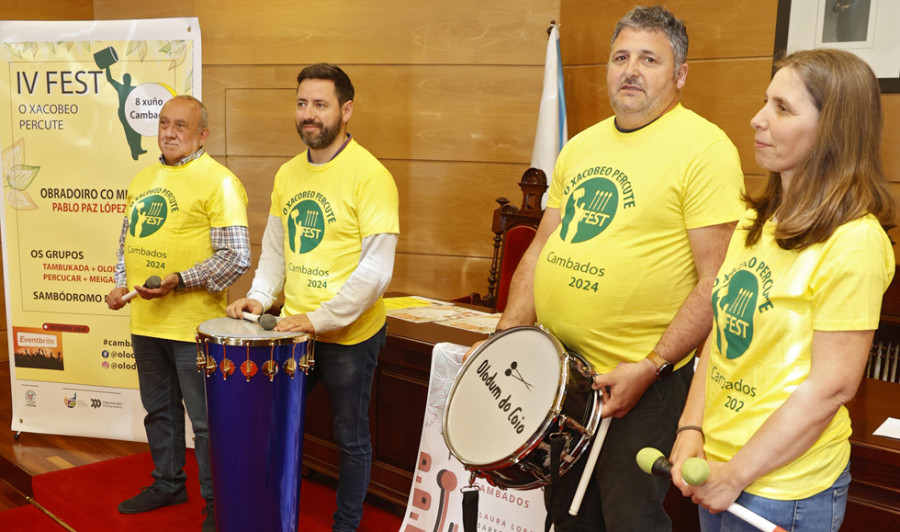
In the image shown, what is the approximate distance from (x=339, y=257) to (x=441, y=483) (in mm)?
844

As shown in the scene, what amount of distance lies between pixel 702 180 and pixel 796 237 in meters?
0.39

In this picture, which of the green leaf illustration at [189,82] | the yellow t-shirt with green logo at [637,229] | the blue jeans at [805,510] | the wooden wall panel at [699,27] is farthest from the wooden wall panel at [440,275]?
the blue jeans at [805,510]

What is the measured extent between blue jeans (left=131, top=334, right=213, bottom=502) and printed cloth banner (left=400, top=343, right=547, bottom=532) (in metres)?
0.76

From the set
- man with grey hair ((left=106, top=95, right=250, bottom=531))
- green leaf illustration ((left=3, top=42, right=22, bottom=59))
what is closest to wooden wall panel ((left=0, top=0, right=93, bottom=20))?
green leaf illustration ((left=3, top=42, right=22, bottom=59))

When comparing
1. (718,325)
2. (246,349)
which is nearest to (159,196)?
(246,349)

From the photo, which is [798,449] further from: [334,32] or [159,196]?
[334,32]

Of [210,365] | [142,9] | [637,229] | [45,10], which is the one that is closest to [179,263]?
[210,365]

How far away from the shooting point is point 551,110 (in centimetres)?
405

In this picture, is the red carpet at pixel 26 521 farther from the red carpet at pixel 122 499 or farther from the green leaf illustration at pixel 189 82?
the green leaf illustration at pixel 189 82

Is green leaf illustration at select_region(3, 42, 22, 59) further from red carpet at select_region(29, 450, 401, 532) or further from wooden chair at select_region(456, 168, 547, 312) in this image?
wooden chair at select_region(456, 168, 547, 312)

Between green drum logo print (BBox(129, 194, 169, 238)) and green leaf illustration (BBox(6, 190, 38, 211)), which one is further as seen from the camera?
green leaf illustration (BBox(6, 190, 38, 211))

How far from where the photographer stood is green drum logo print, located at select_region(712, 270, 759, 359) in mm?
1281

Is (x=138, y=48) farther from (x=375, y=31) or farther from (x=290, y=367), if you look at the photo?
(x=290, y=367)

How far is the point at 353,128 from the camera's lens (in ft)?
15.3
